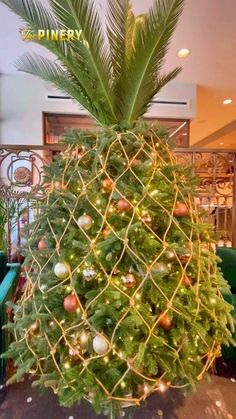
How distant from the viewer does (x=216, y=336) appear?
1.01 meters

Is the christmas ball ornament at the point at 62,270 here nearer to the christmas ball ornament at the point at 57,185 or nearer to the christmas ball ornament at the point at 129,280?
the christmas ball ornament at the point at 129,280

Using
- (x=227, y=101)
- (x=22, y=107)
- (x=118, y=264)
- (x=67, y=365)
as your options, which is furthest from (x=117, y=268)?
(x=227, y=101)

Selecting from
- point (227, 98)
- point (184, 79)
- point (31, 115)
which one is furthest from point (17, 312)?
point (227, 98)

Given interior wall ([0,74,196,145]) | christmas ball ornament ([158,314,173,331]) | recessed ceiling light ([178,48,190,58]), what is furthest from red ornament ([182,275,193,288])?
interior wall ([0,74,196,145])

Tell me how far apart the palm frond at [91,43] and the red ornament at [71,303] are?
31.3 inches

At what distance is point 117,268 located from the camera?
0.94 meters

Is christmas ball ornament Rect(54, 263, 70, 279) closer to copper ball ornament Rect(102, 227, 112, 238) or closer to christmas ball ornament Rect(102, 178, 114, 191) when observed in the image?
copper ball ornament Rect(102, 227, 112, 238)

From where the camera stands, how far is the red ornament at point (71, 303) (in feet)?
2.93

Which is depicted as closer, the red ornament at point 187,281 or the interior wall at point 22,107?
the red ornament at point 187,281

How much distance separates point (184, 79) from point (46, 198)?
3.68 meters

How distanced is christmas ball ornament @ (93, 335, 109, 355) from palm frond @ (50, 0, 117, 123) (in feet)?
3.00

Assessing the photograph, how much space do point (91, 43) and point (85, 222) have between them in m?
0.81

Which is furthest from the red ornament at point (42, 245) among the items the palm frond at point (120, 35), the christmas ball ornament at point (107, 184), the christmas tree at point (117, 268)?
the palm frond at point (120, 35)

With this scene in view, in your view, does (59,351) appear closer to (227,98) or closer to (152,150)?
(152,150)
